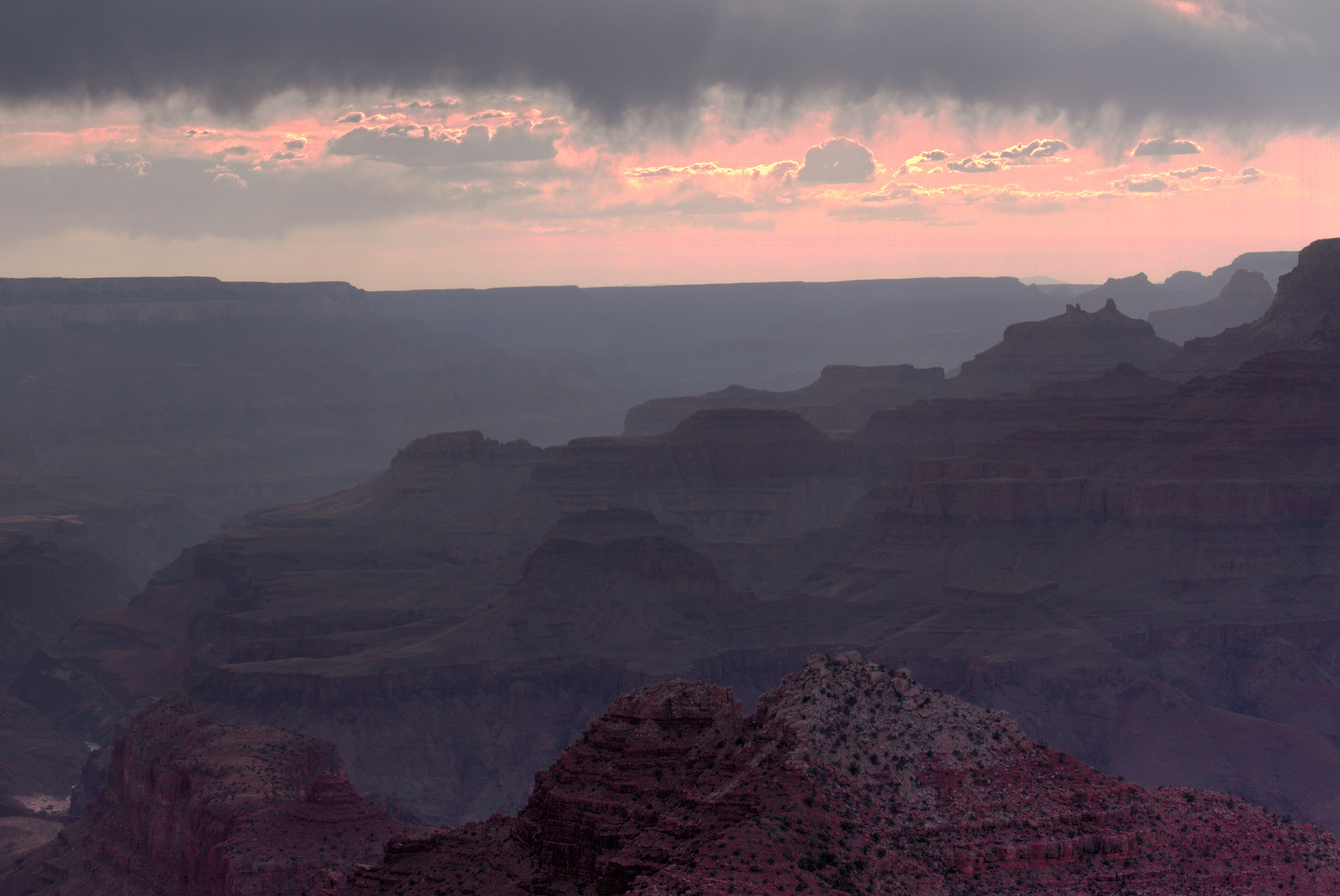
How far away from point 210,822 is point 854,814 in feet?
132

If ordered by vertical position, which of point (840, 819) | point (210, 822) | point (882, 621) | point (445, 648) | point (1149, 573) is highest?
point (840, 819)

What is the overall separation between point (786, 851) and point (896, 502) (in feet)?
499

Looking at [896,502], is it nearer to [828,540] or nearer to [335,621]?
[828,540]

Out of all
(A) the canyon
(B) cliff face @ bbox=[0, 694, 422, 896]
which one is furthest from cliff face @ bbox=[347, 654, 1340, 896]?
(A) the canyon

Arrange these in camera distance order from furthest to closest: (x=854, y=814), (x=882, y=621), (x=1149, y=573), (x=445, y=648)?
(x=1149, y=573), (x=882, y=621), (x=445, y=648), (x=854, y=814)

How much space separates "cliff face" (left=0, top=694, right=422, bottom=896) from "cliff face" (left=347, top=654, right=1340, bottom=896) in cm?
1243

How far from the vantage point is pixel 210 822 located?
224ft

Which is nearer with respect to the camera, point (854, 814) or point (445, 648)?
point (854, 814)

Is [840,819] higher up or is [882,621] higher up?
[840,819]

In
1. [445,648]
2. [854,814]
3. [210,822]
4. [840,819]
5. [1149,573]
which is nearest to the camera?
[840,819]

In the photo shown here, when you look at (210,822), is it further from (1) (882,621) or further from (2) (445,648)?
(1) (882,621)

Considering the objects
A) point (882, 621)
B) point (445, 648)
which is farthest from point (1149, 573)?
point (445, 648)

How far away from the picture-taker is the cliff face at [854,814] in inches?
1364

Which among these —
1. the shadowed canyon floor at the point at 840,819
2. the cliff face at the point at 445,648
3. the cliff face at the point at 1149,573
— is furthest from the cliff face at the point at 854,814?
the cliff face at the point at 1149,573
